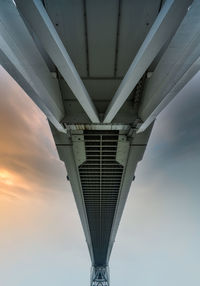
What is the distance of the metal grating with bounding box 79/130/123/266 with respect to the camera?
30.5 ft

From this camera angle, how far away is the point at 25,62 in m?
4.43

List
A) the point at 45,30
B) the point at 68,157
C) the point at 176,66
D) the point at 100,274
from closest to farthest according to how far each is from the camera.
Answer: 1. the point at 45,30
2. the point at 176,66
3. the point at 68,157
4. the point at 100,274

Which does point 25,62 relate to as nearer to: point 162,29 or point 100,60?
point 100,60

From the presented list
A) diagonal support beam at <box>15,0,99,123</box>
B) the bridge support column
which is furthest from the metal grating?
the bridge support column

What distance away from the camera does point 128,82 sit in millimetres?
4266

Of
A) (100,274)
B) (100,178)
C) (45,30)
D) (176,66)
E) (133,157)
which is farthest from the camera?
(100,274)

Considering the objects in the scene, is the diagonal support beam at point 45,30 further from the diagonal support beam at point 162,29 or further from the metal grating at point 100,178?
the metal grating at point 100,178

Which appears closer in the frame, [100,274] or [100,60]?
[100,60]

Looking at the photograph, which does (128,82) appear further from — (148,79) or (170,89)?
(148,79)

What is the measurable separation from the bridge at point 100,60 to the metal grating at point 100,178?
73 mm

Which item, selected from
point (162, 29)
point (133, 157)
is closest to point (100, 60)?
point (162, 29)

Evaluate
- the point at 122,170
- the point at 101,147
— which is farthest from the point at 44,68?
the point at 122,170

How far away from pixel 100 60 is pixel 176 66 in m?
2.38

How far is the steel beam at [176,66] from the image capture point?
130 inches
